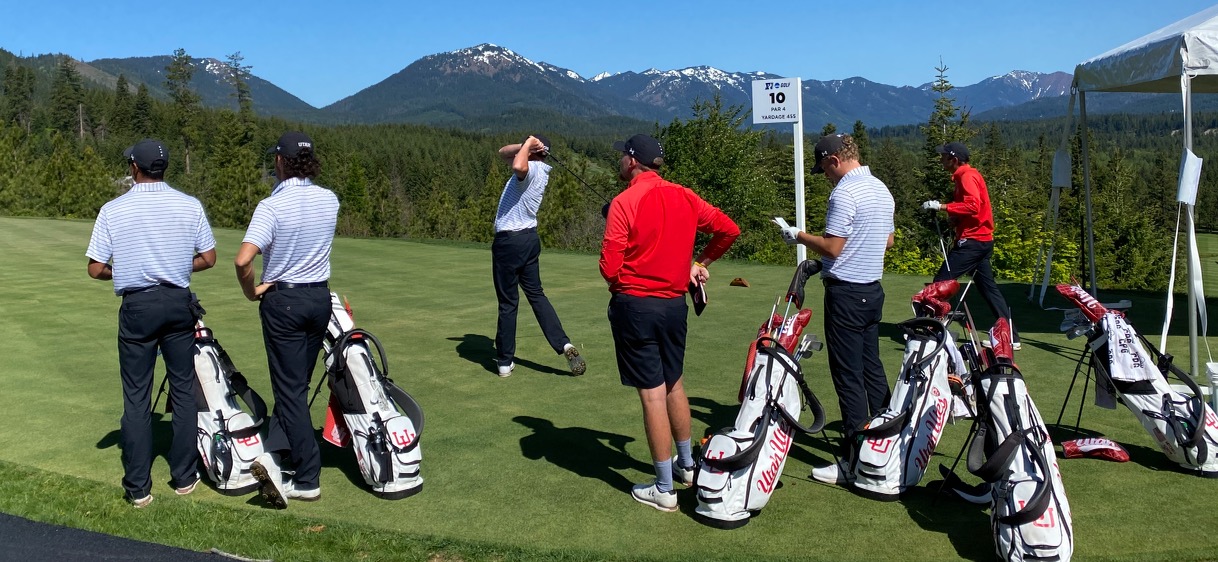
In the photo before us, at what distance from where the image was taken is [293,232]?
488 cm

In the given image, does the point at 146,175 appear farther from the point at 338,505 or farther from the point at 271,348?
the point at 338,505

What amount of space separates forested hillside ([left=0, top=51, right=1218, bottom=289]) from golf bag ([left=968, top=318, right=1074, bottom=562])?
2.80 metres

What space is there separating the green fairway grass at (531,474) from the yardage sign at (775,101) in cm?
296

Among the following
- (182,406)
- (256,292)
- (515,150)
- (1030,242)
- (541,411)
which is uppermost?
(515,150)

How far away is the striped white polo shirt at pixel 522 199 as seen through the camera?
7582 mm

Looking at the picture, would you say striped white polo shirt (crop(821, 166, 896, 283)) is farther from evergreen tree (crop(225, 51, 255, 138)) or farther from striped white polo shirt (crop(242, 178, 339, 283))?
evergreen tree (crop(225, 51, 255, 138))

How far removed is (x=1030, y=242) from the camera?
1221 inches

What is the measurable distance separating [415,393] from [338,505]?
2.43 m

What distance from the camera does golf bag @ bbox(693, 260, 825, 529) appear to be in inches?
185

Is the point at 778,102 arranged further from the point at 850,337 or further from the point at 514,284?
the point at 850,337

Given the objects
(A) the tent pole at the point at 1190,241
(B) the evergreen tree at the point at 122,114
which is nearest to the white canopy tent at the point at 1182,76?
(A) the tent pole at the point at 1190,241

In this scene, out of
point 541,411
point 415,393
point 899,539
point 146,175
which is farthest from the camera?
point 415,393

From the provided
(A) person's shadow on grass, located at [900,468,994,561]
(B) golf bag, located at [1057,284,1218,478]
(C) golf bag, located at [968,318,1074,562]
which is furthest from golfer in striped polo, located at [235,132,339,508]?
(B) golf bag, located at [1057,284,1218,478]

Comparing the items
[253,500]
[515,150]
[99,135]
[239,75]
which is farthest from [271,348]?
[99,135]
